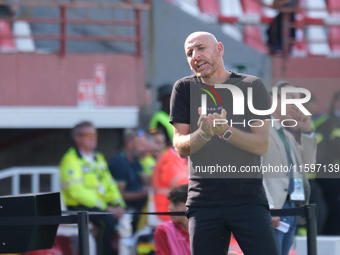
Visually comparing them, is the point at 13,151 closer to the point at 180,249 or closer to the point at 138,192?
the point at 138,192

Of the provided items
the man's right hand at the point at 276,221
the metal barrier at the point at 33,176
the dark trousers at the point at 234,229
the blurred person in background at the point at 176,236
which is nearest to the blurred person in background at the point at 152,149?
A: the metal barrier at the point at 33,176

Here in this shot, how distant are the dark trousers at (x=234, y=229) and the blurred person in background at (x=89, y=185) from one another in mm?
2197

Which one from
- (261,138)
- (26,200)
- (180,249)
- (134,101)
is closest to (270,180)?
(180,249)

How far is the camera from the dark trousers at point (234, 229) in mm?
2678

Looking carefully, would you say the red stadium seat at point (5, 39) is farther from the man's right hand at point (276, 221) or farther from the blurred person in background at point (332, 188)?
the man's right hand at point (276, 221)

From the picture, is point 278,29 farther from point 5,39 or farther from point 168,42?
point 5,39

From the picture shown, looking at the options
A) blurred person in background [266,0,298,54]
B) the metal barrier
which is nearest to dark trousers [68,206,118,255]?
the metal barrier

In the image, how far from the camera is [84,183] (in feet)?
17.2

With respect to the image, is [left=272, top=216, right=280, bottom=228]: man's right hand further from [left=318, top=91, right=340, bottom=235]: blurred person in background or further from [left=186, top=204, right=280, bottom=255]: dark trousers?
[left=318, top=91, right=340, bottom=235]: blurred person in background

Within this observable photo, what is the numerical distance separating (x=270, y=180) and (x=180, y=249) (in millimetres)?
813

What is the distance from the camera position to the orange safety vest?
14.5 feet

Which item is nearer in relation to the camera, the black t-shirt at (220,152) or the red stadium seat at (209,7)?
the black t-shirt at (220,152)

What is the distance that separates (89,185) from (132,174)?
592 mm

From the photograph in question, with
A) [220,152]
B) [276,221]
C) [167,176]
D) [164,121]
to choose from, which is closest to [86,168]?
[164,121]
